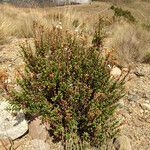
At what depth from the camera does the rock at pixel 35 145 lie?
12.1ft

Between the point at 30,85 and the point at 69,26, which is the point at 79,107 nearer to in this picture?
the point at 30,85

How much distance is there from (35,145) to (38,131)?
0.20 metres

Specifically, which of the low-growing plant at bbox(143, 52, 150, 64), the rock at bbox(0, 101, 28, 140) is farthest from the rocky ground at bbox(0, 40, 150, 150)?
the low-growing plant at bbox(143, 52, 150, 64)

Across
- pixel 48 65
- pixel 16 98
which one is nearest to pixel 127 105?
pixel 48 65

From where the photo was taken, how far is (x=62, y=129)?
3580 mm

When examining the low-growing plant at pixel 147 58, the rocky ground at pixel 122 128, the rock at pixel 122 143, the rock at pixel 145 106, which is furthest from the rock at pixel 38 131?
the low-growing plant at pixel 147 58

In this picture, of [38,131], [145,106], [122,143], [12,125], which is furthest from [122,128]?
[12,125]

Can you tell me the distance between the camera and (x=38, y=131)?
3.86 metres

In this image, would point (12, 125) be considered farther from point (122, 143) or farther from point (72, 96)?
point (122, 143)

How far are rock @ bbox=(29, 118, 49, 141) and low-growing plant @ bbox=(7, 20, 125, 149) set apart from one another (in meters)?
0.09

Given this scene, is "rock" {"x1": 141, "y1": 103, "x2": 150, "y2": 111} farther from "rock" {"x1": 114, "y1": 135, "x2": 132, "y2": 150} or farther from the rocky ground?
"rock" {"x1": 114, "y1": 135, "x2": 132, "y2": 150}

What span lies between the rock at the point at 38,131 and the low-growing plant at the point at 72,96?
87 mm

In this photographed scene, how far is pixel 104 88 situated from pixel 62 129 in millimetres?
805

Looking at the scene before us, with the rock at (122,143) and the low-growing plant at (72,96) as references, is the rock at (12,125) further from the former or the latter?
the rock at (122,143)
